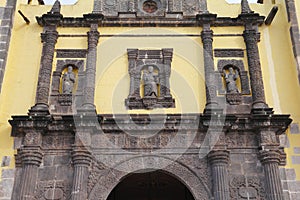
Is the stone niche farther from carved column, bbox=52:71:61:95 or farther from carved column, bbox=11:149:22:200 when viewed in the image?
carved column, bbox=11:149:22:200

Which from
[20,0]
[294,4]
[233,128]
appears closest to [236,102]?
[233,128]

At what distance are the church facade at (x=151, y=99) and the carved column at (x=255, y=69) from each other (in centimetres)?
3

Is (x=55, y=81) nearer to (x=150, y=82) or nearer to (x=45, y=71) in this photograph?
(x=45, y=71)

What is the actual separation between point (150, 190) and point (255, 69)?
4.71 m

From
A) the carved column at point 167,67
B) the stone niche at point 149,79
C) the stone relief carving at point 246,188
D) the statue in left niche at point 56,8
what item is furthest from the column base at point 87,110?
the stone relief carving at point 246,188

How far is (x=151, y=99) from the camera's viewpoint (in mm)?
10344

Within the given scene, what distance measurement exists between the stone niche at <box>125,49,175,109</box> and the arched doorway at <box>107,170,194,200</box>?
2665mm

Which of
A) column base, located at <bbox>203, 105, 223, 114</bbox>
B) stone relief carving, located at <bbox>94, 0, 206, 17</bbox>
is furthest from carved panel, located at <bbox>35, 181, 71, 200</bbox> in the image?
stone relief carving, located at <bbox>94, 0, 206, 17</bbox>

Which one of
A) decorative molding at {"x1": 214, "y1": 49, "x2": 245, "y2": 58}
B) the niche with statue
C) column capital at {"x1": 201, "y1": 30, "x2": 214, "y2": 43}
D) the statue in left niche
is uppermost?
the statue in left niche

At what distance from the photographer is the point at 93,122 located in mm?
9766

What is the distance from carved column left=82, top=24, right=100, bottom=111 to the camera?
33.4ft

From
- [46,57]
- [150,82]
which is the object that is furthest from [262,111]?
[46,57]

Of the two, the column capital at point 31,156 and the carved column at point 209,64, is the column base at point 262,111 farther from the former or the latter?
the column capital at point 31,156

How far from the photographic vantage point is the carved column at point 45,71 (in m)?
10.0
